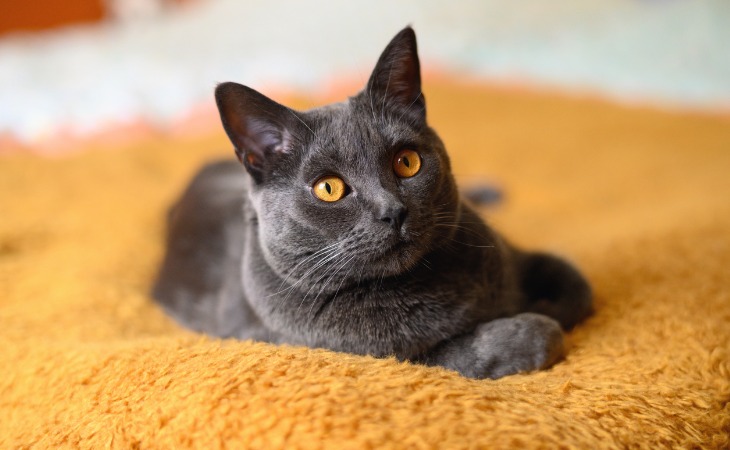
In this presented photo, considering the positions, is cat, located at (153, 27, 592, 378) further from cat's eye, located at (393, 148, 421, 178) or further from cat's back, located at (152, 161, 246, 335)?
cat's back, located at (152, 161, 246, 335)

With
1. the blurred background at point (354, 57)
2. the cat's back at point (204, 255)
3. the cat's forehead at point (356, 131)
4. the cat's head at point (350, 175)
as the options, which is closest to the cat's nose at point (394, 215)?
the cat's head at point (350, 175)

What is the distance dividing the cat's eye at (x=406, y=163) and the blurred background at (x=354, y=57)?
1736 mm

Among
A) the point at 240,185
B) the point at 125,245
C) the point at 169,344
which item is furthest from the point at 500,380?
the point at 125,245

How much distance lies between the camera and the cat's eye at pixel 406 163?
97cm

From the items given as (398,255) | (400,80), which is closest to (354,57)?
(400,80)

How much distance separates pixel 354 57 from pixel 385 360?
240 centimetres

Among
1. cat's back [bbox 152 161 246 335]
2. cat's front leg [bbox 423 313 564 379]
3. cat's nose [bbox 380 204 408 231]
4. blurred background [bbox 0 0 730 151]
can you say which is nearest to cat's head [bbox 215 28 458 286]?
cat's nose [bbox 380 204 408 231]

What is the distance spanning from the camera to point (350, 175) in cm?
94

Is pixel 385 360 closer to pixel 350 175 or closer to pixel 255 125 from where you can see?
pixel 350 175

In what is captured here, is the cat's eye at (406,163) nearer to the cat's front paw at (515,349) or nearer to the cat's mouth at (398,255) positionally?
the cat's mouth at (398,255)

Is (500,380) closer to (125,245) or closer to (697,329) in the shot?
(697,329)

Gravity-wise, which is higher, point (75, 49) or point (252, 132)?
point (75, 49)

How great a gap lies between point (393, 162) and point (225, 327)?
0.54 meters

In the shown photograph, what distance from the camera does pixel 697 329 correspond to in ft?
3.32
